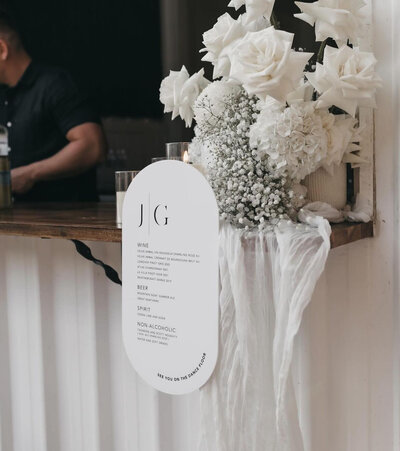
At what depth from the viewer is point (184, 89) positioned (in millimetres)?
1150

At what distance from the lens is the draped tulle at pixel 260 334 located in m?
0.95

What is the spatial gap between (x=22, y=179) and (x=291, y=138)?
3.26 ft

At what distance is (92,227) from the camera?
1.12 m

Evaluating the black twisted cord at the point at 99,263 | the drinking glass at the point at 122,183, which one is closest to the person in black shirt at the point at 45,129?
the black twisted cord at the point at 99,263

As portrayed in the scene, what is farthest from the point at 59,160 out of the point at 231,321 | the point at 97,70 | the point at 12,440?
the point at 231,321

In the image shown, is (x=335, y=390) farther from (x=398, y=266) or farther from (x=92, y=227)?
(x=92, y=227)

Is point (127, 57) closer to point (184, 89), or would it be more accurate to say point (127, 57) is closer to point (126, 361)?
point (184, 89)

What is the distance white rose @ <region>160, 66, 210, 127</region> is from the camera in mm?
1152

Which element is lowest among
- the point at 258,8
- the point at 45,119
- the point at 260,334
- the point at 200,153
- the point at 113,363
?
the point at 113,363

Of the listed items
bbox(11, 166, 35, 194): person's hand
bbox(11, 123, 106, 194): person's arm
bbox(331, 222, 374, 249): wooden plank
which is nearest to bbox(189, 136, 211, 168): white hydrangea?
bbox(331, 222, 374, 249): wooden plank

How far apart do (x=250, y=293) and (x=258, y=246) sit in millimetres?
80

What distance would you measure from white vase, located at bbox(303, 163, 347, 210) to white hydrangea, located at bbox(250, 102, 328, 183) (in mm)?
72

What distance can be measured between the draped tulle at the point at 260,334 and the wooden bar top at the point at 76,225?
0.07 meters

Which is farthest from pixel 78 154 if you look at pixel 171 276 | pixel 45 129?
pixel 171 276
